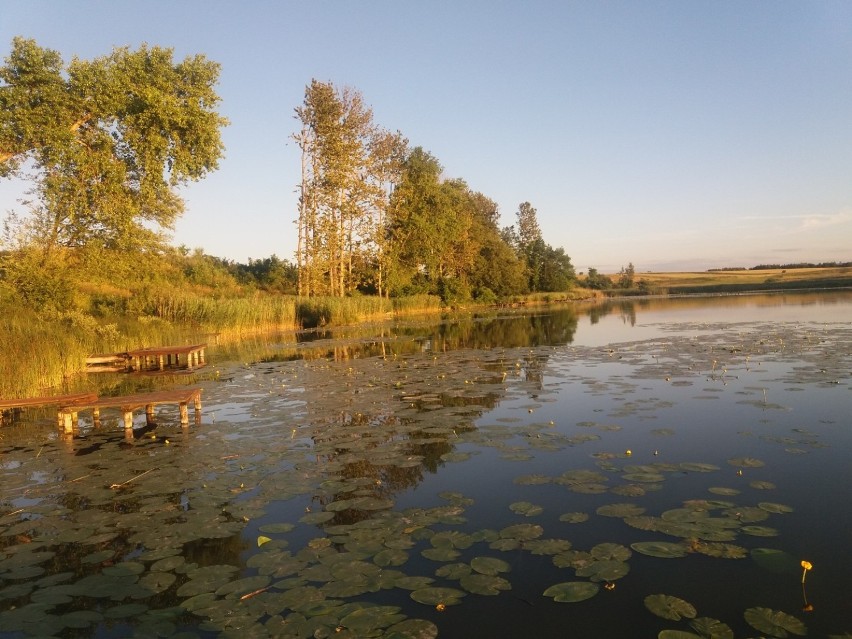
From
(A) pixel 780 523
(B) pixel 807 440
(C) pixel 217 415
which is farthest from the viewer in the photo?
(C) pixel 217 415

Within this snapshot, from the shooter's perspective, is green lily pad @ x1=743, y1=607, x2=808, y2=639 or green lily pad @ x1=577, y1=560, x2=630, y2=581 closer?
green lily pad @ x1=743, y1=607, x2=808, y2=639

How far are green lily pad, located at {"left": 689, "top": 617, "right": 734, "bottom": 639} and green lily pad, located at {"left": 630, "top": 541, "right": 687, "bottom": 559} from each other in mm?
825

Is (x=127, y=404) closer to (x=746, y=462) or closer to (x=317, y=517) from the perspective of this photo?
(x=317, y=517)

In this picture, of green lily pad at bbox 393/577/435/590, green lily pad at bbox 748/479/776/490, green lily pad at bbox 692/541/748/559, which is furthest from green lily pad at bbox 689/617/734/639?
green lily pad at bbox 748/479/776/490

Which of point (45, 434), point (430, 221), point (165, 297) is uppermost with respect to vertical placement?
point (430, 221)

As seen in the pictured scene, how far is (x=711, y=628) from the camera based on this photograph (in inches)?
128

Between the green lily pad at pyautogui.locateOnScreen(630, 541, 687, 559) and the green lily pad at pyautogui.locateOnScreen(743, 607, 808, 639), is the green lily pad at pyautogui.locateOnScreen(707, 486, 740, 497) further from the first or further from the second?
the green lily pad at pyautogui.locateOnScreen(743, 607, 808, 639)

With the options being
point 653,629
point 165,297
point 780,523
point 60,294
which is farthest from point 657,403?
point 165,297

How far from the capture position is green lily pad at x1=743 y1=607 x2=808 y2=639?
3188 mm

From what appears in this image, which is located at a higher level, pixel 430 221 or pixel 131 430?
pixel 430 221

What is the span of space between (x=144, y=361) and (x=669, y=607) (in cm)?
2039

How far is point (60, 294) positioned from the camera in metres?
19.5

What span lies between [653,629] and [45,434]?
10.3 metres

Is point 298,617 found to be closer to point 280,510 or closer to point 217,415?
point 280,510
